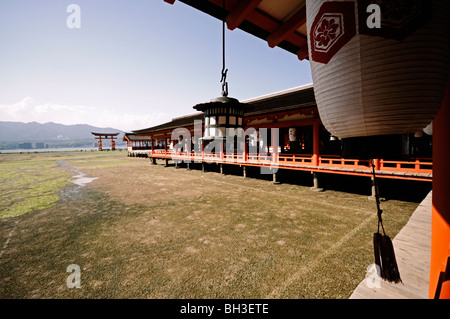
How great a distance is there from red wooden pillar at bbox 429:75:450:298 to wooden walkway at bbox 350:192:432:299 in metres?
0.54

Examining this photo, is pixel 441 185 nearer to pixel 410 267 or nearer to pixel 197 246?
pixel 410 267

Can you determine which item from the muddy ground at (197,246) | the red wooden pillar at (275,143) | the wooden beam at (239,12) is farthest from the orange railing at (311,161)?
the wooden beam at (239,12)

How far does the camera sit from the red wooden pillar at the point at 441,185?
1.46m

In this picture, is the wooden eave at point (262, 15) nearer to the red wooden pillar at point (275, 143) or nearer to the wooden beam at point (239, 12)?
the wooden beam at point (239, 12)

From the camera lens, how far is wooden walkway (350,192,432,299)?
6.63ft

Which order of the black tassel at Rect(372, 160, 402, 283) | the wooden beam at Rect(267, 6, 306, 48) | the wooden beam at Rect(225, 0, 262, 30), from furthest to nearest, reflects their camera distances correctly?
the wooden beam at Rect(267, 6, 306, 48) → the wooden beam at Rect(225, 0, 262, 30) → the black tassel at Rect(372, 160, 402, 283)

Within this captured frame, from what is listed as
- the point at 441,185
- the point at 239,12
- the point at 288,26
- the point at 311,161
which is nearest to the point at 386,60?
the point at 441,185

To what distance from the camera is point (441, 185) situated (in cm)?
157

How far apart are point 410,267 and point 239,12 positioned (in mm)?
3743

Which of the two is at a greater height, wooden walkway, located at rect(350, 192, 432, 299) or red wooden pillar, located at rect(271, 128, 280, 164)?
red wooden pillar, located at rect(271, 128, 280, 164)

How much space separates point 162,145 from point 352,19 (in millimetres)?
42524

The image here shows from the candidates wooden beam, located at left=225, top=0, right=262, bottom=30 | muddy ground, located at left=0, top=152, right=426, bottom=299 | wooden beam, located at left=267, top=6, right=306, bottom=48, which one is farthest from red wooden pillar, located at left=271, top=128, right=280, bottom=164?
wooden beam, located at left=225, top=0, right=262, bottom=30

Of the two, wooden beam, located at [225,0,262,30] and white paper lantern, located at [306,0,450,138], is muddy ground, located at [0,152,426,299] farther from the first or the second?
wooden beam, located at [225,0,262,30]

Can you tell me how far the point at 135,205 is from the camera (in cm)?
771
